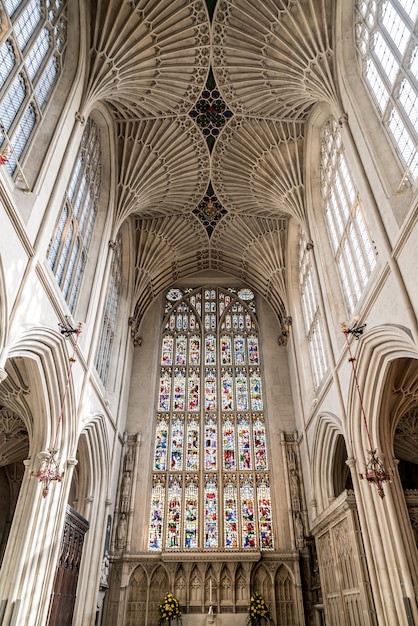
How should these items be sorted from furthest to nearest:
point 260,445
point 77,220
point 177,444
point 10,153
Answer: point 177,444 → point 260,445 → point 77,220 → point 10,153

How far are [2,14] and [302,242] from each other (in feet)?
40.2

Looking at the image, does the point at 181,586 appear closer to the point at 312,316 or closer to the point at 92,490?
the point at 92,490

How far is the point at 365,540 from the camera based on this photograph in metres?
10.0

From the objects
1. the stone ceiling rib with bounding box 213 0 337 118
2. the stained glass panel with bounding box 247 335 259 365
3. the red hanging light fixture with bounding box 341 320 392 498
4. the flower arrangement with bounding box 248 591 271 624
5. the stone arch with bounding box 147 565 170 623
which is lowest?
the flower arrangement with bounding box 248 591 271 624

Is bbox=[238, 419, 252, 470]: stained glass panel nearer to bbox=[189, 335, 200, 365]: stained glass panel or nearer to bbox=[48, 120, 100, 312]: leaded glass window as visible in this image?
bbox=[189, 335, 200, 365]: stained glass panel

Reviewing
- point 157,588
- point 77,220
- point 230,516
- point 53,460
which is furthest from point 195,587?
point 77,220

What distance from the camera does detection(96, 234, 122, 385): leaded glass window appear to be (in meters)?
16.0

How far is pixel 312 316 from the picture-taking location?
16.8m

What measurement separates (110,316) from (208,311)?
18.6 ft

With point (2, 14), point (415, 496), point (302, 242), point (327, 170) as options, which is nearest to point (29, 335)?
point (2, 14)

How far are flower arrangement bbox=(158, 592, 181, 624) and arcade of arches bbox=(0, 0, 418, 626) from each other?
639 millimetres

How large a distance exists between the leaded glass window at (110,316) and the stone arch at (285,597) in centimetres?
865

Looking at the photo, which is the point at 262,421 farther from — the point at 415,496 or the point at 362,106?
the point at 362,106

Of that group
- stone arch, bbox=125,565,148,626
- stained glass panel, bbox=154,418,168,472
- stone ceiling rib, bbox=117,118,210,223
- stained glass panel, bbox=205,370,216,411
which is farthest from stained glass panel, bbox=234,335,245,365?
stone arch, bbox=125,565,148,626
